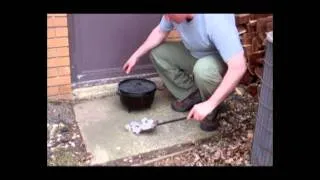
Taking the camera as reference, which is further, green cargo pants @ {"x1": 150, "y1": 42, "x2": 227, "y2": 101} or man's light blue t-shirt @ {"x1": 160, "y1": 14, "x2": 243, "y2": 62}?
green cargo pants @ {"x1": 150, "y1": 42, "x2": 227, "y2": 101}

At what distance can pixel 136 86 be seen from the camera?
3943 mm

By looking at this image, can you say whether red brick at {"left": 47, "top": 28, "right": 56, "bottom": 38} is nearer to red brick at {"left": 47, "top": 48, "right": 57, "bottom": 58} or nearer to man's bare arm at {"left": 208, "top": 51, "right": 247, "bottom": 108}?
red brick at {"left": 47, "top": 48, "right": 57, "bottom": 58}

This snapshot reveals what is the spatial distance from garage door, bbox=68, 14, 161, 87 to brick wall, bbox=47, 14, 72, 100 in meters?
0.09

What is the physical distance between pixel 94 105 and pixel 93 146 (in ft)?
1.95

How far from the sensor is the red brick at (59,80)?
3.94 meters

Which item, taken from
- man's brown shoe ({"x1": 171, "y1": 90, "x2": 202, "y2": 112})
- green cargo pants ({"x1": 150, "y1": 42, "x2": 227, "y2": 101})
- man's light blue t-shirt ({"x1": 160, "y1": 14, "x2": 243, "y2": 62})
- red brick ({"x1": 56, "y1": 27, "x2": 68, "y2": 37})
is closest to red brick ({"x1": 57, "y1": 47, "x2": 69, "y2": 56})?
red brick ({"x1": 56, "y1": 27, "x2": 68, "y2": 37})

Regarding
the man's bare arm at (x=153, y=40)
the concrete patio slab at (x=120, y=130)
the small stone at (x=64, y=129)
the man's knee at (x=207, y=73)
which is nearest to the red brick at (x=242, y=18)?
the man's bare arm at (x=153, y=40)

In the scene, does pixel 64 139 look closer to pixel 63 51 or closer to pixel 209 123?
pixel 63 51

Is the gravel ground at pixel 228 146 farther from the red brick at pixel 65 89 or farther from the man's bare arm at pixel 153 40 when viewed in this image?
the red brick at pixel 65 89

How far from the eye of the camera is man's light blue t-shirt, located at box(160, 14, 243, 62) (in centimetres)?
330

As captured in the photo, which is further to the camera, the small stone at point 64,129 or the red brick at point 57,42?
the red brick at point 57,42

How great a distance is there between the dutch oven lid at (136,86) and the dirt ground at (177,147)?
0.47m

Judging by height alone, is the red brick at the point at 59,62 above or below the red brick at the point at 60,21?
below

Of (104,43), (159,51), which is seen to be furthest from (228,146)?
(104,43)
